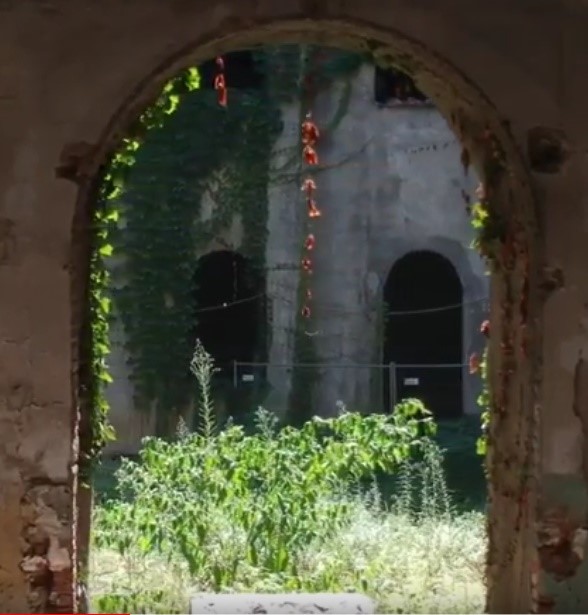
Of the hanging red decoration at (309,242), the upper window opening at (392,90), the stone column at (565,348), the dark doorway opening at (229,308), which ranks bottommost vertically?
the stone column at (565,348)

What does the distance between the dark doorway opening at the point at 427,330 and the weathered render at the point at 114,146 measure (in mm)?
10556

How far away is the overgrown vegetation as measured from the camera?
638 cm

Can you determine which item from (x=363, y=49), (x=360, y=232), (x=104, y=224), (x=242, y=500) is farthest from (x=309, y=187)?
(x=104, y=224)

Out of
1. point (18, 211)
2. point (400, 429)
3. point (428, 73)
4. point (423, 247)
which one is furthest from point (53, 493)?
point (423, 247)

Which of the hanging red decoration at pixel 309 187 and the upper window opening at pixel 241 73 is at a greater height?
the upper window opening at pixel 241 73

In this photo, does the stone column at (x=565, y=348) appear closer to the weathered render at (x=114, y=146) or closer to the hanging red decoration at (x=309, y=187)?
the weathered render at (x=114, y=146)

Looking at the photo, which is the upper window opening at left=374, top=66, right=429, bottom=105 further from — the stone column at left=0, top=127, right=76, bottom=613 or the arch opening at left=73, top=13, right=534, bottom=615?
the stone column at left=0, top=127, right=76, bottom=613

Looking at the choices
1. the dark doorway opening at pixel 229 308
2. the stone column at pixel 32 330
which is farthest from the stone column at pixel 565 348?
the dark doorway opening at pixel 229 308

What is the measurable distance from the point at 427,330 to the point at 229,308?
2.43 metres

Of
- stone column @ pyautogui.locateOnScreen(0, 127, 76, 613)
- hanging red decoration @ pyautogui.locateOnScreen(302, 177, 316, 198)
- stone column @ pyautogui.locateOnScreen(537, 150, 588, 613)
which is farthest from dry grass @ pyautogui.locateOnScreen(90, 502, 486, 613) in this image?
hanging red decoration @ pyautogui.locateOnScreen(302, 177, 316, 198)

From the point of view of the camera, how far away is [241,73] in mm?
15156

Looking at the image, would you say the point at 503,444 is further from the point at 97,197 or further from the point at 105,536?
the point at 105,536

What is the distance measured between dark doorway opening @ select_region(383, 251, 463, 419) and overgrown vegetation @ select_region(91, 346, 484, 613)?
8.32 meters

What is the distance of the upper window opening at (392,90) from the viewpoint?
14977mm
